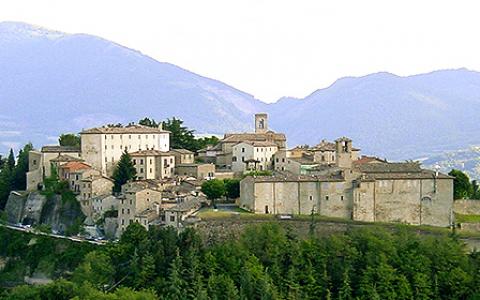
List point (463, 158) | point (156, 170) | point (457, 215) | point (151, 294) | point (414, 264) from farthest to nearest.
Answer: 1. point (463, 158)
2. point (156, 170)
3. point (457, 215)
4. point (414, 264)
5. point (151, 294)

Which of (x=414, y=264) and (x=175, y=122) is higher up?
(x=175, y=122)

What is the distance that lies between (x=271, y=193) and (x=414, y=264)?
31.2ft

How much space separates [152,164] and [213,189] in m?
8.65

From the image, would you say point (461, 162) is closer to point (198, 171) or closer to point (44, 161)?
point (198, 171)

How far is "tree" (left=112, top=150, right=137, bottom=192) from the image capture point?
180 feet

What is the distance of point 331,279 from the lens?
4309 cm

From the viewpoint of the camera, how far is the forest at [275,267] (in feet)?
136

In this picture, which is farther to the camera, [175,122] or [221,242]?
[175,122]

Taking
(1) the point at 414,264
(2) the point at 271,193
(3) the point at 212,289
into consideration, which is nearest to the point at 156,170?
(2) the point at 271,193

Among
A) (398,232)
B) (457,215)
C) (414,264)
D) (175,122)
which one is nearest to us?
(414,264)

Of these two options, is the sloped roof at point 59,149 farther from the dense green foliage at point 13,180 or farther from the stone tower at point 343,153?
the stone tower at point 343,153

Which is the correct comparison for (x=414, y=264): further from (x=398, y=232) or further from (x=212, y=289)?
(x=212, y=289)

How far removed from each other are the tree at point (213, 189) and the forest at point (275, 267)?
5.35 meters

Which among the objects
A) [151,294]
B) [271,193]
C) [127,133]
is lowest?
[151,294]
